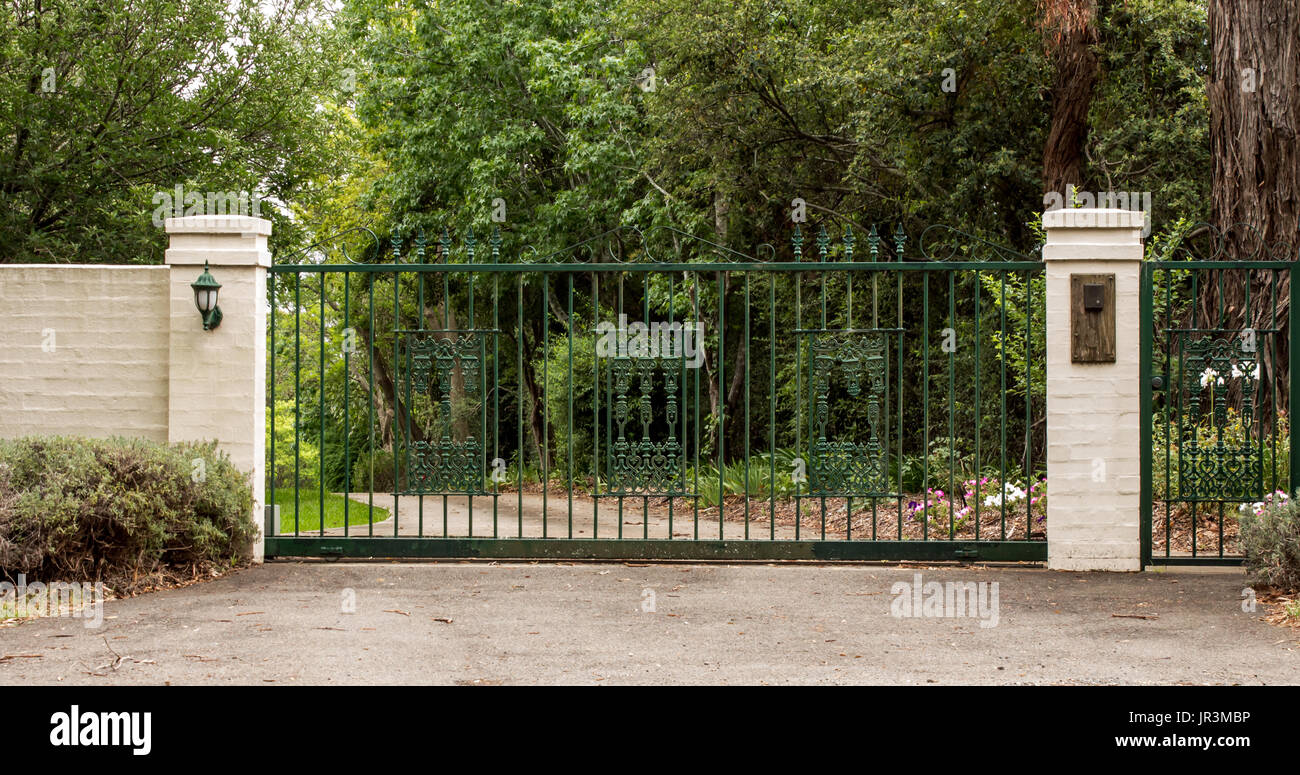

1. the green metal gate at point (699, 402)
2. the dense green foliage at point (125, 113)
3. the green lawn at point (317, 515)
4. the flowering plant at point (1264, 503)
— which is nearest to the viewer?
the flowering plant at point (1264, 503)

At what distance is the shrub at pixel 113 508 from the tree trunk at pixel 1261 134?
8.06 metres

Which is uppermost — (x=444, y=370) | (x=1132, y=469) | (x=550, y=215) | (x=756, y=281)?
(x=550, y=215)

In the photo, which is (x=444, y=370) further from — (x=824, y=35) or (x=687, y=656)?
(x=824, y=35)

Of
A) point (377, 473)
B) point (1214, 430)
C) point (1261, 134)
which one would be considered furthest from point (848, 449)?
point (377, 473)

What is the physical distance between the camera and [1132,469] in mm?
7598

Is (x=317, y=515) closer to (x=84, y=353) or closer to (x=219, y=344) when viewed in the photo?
(x=84, y=353)

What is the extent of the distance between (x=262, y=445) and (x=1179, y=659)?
5928 millimetres

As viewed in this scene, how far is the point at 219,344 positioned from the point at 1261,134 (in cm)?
Answer: 843

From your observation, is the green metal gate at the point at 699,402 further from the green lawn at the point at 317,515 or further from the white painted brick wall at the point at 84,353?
the white painted brick wall at the point at 84,353

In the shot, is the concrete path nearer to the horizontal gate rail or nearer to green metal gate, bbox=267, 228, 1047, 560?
the horizontal gate rail

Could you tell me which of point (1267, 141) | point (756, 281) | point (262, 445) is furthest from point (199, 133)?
point (1267, 141)

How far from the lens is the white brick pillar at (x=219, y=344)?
7.95 m

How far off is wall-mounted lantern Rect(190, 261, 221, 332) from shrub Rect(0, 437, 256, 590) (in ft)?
2.82

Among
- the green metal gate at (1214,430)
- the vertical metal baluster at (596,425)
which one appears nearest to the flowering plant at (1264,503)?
the green metal gate at (1214,430)
